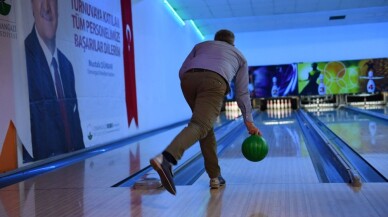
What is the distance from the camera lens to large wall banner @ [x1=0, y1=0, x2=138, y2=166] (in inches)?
158

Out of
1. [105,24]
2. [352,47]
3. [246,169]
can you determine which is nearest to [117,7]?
[105,24]

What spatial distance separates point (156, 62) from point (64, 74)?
3.75m

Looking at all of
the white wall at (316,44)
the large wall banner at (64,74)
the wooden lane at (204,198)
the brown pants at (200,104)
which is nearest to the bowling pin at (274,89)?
the white wall at (316,44)

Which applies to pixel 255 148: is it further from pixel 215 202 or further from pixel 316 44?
pixel 316 44

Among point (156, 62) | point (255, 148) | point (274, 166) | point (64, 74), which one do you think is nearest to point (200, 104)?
point (255, 148)

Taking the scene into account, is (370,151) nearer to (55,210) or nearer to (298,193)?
(298,193)

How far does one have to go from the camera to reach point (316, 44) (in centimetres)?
1398

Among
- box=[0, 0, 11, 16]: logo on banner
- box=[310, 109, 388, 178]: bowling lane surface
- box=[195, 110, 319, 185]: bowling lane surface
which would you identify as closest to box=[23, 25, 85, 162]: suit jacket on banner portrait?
box=[0, 0, 11, 16]: logo on banner

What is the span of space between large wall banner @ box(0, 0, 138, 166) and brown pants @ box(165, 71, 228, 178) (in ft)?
6.67

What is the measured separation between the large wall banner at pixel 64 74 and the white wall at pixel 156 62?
1.69ft

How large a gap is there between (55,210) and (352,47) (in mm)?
12886

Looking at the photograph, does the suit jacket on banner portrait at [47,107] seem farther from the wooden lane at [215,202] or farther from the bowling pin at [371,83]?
the bowling pin at [371,83]

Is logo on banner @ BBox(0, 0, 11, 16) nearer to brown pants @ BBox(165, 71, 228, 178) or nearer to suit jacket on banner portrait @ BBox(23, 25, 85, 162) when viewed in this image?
suit jacket on banner portrait @ BBox(23, 25, 85, 162)

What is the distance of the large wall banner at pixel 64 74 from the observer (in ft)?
13.2
